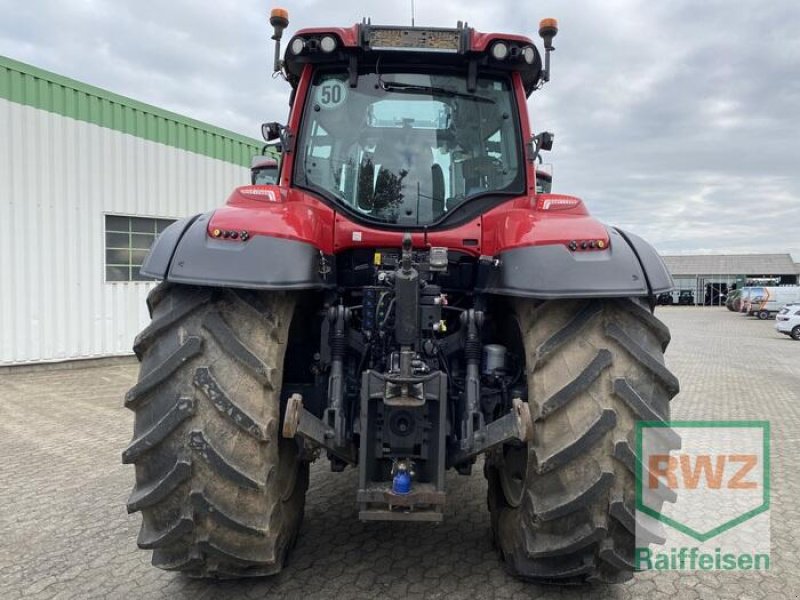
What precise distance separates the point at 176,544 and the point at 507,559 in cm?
160

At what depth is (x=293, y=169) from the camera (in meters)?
3.30

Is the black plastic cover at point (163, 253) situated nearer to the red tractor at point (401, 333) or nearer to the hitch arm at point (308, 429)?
the red tractor at point (401, 333)

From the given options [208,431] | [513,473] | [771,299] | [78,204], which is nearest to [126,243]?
[78,204]

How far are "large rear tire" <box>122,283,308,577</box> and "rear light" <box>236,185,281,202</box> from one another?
0.57 metres

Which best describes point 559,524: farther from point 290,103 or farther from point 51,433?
point 51,433

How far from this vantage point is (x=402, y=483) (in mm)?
2506

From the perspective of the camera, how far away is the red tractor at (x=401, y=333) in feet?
7.63

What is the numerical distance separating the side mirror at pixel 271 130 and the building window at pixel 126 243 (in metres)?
8.06

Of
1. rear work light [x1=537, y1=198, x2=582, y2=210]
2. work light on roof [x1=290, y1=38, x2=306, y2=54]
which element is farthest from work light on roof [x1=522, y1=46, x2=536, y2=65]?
work light on roof [x1=290, y1=38, x2=306, y2=54]

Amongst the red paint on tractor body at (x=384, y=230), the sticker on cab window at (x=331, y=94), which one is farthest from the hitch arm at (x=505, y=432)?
the sticker on cab window at (x=331, y=94)

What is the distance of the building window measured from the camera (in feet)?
35.8

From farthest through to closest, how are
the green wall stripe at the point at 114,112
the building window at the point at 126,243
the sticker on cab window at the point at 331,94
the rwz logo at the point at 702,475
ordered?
1. the building window at the point at 126,243
2. the green wall stripe at the point at 114,112
3. the sticker on cab window at the point at 331,94
4. the rwz logo at the point at 702,475

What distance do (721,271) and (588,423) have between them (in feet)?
231

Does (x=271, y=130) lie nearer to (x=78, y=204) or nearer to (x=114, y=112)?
(x=78, y=204)
